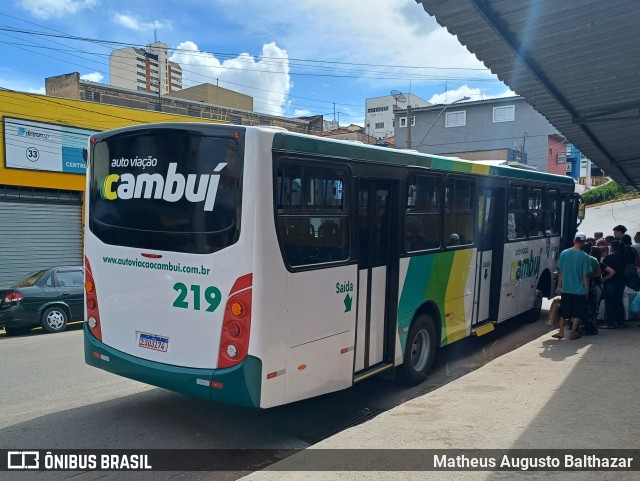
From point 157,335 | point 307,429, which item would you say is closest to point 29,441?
point 157,335

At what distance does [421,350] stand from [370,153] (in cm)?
306

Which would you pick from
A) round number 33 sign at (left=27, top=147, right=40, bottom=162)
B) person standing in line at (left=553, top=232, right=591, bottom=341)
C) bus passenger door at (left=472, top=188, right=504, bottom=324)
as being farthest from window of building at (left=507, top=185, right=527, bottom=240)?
round number 33 sign at (left=27, top=147, right=40, bottom=162)

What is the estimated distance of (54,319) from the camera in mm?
12016

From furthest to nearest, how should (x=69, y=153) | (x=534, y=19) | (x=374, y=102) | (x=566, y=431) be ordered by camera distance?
(x=374, y=102)
(x=69, y=153)
(x=534, y=19)
(x=566, y=431)

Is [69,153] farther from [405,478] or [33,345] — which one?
[405,478]

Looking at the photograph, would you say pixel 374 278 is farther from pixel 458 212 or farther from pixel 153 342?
pixel 153 342

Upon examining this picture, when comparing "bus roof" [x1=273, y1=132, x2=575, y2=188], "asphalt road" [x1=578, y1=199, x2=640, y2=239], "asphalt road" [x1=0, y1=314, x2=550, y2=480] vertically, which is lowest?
"asphalt road" [x1=0, y1=314, x2=550, y2=480]

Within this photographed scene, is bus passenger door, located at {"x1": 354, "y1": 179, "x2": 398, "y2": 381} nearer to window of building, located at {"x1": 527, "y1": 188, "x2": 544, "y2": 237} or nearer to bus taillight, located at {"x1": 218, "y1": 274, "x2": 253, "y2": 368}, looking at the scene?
bus taillight, located at {"x1": 218, "y1": 274, "x2": 253, "y2": 368}

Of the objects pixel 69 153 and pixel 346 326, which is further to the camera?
pixel 69 153

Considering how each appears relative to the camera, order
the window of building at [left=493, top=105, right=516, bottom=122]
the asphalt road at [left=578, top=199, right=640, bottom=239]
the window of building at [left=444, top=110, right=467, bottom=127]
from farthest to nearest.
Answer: the window of building at [left=444, top=110, right=467, bottom=127] → the window of building at [left=493, top=105, right=516, bottom=122] → the asphalt road at [left=578, top=199, right=640, bottom=239]

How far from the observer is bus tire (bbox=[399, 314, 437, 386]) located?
7.01 metres

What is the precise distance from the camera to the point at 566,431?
482cm

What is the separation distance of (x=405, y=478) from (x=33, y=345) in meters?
8.71

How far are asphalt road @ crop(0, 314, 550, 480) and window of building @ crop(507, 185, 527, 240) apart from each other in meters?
2.57
